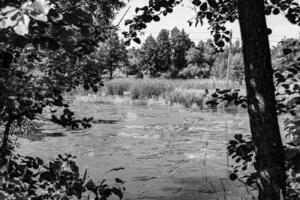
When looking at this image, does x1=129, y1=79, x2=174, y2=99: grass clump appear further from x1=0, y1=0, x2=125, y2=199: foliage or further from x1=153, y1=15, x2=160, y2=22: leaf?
x1=0, y1=0, x2=125, y2=199: foliage

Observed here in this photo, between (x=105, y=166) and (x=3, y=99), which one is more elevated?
(x=3, y=99)

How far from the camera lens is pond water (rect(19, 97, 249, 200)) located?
21.7 ft

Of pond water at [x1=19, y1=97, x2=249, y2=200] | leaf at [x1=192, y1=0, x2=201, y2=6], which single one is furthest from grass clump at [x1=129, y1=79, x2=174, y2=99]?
leaf at [x1=192, y1=0, x2=201, y2=6]

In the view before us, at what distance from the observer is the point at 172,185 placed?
680 cm

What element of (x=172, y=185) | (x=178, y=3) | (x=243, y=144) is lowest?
(x=172, y=185)

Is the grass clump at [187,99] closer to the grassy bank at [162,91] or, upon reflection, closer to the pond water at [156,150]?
the grassy bank at [162,91]

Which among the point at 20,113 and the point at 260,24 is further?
the point at 20,113

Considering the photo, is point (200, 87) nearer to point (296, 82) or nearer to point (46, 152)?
point (46, 152)

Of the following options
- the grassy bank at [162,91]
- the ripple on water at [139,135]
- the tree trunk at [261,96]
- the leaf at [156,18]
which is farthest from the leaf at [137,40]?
the grassy bank at [162,91]

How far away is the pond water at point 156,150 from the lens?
6.61 m

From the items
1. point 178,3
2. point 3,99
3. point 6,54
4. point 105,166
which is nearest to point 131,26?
point 178,3

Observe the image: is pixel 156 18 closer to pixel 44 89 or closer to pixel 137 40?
pixel 137 40

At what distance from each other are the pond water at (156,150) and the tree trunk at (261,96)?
1.08 meters

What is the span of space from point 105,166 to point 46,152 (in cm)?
188
